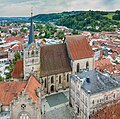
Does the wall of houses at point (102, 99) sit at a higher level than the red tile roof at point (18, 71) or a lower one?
lower

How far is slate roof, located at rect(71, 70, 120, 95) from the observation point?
54.1 metres

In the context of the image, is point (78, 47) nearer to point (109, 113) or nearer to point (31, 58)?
point (31, 58)

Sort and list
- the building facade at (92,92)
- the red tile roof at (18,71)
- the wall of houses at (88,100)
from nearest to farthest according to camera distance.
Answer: the wall of houses at (88,100), the building facade at (92,92), the red tile roof at (18,71)

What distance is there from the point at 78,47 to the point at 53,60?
29.0 ft

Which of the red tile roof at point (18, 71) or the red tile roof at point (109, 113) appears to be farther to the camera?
the red tile roof at point (18, 71)

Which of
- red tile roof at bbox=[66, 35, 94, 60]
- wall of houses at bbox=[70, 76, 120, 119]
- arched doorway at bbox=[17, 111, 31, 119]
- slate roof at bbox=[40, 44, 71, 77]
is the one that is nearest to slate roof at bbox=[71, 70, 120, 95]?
wall of houses at bbox=[70, 76, 120, 119]

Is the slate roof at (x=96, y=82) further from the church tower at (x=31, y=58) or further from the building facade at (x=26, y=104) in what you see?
the church tower at (x=31, y=58)

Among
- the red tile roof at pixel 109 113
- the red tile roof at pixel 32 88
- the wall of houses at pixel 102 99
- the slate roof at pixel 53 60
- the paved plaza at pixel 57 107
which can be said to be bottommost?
the paved plaza at pixel 57 107

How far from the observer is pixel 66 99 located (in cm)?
6781

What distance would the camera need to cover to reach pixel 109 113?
50.7 m

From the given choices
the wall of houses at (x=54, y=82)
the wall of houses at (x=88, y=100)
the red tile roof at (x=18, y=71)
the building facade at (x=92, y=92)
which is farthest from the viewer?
the wall of houses at (x=54, y=82)

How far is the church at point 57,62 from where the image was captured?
2611 inches

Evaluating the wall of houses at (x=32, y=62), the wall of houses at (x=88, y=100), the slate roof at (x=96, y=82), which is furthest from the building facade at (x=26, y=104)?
the wall of houses at (x=32, y=62)

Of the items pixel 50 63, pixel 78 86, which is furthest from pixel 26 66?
pixel 78 86
